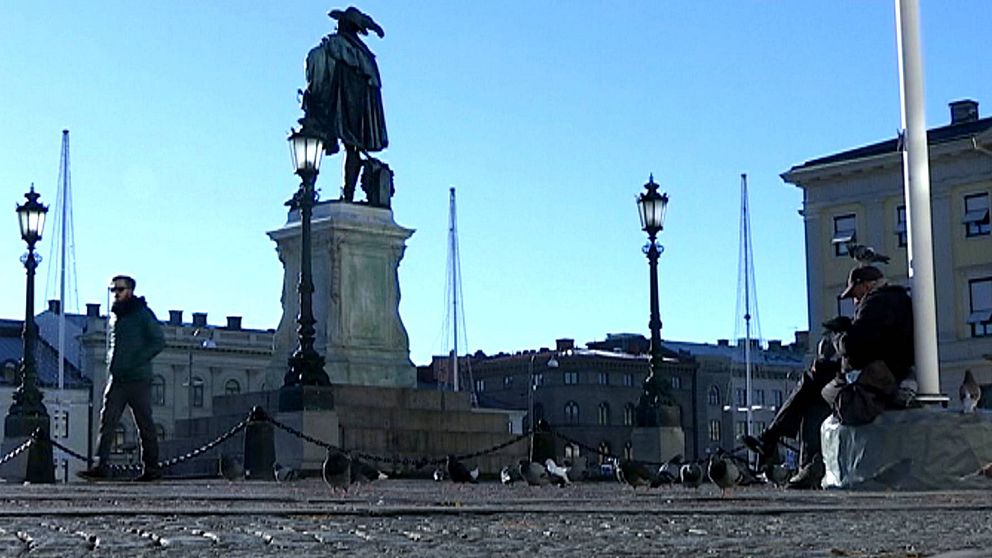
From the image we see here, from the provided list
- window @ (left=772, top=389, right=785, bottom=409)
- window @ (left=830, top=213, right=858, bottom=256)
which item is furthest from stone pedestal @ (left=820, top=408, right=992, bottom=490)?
window @ (left=772, top=389, right=785, bottom=409)

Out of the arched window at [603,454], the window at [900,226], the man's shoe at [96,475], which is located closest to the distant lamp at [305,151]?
the arched window at [603,454]

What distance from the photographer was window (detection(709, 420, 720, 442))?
12650cm

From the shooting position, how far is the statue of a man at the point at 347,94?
3200 cm

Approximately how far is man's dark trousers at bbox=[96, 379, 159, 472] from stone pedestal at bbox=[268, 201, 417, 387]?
990 cm

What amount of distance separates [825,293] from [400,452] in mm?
45417

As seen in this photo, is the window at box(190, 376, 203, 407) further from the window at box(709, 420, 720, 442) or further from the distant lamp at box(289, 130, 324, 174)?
the distant lamp at box(289, 130, 324, 174)

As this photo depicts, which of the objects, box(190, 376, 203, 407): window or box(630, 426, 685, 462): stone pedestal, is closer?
box(630, 426, 685, 462): stone pedestal

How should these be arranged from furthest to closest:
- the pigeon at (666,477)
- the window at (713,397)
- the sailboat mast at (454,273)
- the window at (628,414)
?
the window at (713,397), the window at (628,414), the sailboat mast at (454,273), the pigeon at (666,477)

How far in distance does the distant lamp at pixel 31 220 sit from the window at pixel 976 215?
4276 cm

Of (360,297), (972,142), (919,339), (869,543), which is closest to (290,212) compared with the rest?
(360,297)

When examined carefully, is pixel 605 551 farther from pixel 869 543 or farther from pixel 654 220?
pixel 654 220

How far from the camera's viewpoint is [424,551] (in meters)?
6.61

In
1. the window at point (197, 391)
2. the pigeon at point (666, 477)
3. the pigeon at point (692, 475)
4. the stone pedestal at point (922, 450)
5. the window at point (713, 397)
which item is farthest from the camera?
the window at point (713, 397)

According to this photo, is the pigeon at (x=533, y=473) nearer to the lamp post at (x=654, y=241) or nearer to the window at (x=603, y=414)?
the lamp post at (x=654, y=241)
